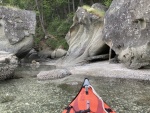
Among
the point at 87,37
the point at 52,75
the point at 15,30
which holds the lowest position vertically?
the point at 52,75

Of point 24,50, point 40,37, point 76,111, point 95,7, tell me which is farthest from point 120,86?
point 40,37

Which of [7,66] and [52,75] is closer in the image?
[7,66]

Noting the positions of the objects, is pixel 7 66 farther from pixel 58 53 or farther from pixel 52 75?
pixel 58 53

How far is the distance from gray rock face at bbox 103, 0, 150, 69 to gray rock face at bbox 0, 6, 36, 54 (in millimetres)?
9882

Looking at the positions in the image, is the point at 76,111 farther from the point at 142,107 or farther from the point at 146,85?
the point at 146,85

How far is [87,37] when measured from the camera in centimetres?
2786

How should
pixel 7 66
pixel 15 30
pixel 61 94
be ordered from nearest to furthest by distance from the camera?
pixel 61 94 < pixel 7 66 < pixel 15 30

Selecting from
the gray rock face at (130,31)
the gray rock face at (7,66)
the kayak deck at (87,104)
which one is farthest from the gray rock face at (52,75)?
the kayak deck at (87,104)

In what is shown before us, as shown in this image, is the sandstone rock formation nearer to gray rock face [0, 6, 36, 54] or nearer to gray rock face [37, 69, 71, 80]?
gray rock face [0, 6, 36, 54]

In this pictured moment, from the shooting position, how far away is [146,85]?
1548 cm

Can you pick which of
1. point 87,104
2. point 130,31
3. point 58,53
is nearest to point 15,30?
point 58,53

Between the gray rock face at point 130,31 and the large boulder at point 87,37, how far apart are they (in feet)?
8.96

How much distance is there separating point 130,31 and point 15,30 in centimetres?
1334

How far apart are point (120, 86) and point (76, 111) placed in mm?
8139
